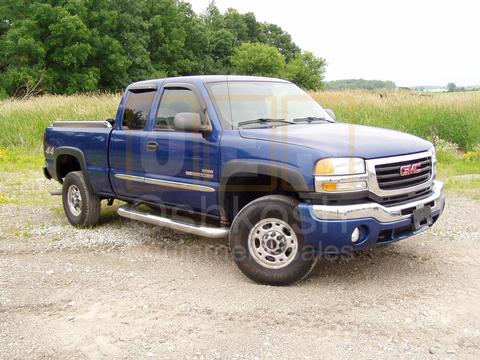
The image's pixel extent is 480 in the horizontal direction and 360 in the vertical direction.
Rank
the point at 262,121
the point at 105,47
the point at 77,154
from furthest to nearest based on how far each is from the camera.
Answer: the point at 105,47 → the point at 77,154 → the point at 262,121

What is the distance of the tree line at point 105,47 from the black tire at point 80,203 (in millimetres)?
23337

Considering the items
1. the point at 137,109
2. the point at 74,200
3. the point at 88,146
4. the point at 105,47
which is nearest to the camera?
the point at 137,109

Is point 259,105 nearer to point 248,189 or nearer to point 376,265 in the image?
point 248,189

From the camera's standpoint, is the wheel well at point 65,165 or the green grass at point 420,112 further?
the green grass at point 420,112

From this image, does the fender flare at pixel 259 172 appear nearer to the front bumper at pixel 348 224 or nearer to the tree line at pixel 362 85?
the front bumper at pixel 348 224

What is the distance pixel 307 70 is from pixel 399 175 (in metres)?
79.0

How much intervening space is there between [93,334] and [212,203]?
1.79 meters

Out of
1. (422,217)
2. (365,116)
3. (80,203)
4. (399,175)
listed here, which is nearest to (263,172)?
(399,175)

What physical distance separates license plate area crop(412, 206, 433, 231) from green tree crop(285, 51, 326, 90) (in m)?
71.7

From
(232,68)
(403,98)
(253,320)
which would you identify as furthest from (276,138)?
(232,68)

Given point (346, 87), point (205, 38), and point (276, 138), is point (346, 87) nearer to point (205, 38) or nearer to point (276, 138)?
point (276, 138)

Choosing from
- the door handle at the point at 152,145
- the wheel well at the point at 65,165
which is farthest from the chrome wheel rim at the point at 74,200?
the door handle at the point at 152,145

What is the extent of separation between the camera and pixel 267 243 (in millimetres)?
4684

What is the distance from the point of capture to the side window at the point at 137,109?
19.6 feet
